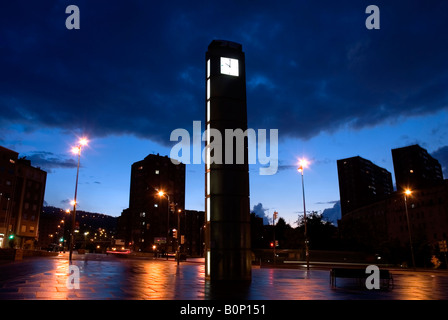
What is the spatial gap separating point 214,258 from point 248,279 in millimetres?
2235

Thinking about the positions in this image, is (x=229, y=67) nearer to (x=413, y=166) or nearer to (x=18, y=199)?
(x=18, y=199)

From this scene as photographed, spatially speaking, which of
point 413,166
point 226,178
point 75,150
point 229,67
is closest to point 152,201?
point 75,150

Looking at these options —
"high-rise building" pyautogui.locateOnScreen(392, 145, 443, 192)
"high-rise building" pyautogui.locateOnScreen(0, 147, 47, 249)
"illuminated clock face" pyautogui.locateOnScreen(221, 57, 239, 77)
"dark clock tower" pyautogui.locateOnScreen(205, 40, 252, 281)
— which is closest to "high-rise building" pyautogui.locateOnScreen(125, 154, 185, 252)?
"high-rise building" pyautogui.locateOnScreen(0, 147, 47, 249)

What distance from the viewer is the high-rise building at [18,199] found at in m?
85.4

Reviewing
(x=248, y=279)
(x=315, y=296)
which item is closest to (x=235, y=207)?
(x=248, y=279)

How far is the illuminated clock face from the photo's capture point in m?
23.1

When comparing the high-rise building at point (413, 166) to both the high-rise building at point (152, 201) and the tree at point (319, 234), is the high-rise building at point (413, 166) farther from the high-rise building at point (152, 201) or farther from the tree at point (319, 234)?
the high-rise building at point (152, 201)

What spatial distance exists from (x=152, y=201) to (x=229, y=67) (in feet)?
405

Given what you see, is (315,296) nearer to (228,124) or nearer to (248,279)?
(248,279)

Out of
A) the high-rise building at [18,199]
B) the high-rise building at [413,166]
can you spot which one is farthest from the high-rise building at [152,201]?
the high-rise building at [413,166]

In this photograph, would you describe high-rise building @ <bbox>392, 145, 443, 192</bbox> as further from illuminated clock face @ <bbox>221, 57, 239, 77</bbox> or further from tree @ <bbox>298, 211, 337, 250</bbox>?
illuminated clock face @ <bbox>221, 57, 239, 77</bbox>

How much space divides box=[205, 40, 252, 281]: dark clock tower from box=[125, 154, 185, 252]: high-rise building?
377 feet

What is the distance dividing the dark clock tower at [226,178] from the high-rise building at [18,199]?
264 ft
